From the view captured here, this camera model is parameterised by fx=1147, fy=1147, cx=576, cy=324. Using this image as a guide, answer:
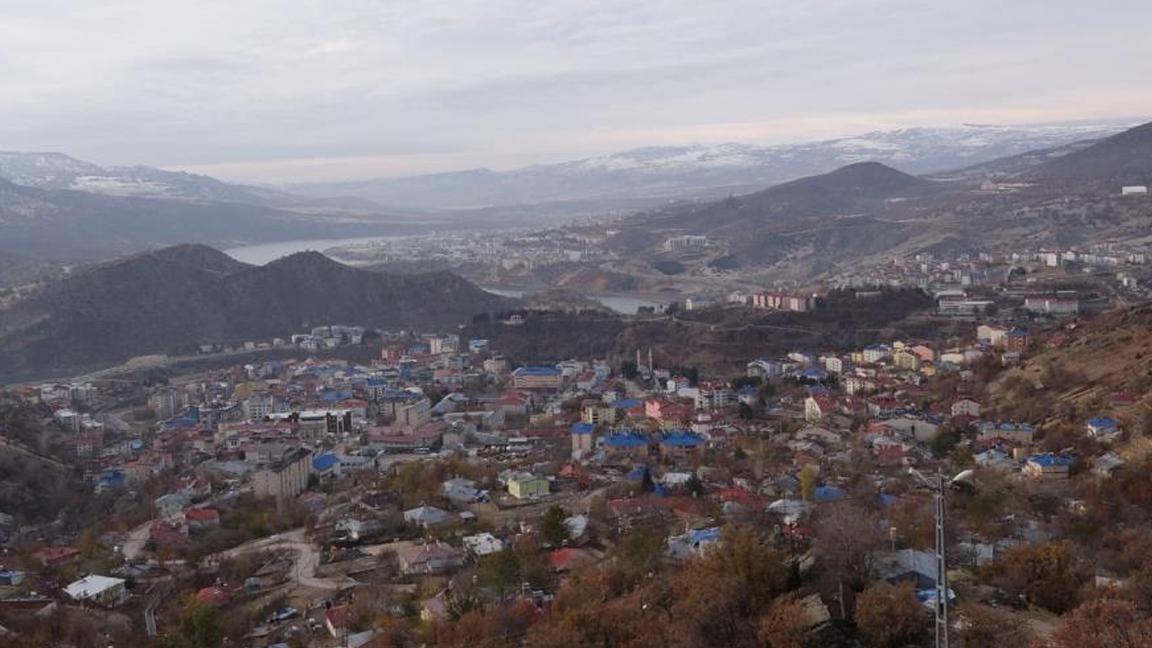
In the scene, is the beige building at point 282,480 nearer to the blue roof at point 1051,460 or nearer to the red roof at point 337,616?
the red roof at point 337,616

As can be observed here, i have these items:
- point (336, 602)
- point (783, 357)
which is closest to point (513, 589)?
point (336, 602)

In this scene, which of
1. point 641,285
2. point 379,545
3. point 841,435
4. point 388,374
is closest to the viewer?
point 379,545

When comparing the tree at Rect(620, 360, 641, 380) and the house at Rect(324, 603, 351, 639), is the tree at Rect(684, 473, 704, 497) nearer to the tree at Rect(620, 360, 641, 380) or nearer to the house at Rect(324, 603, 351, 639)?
the house at Rect(324, 603, 351, 639)

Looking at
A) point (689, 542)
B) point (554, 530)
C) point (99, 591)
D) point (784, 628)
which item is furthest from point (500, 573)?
point (99, 591)

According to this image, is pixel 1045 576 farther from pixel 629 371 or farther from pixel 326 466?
pixel 629 371

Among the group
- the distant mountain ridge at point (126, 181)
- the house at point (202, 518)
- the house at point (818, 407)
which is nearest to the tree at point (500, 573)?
the house at point (202, 518)

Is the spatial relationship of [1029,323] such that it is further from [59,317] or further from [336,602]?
[59,317]
